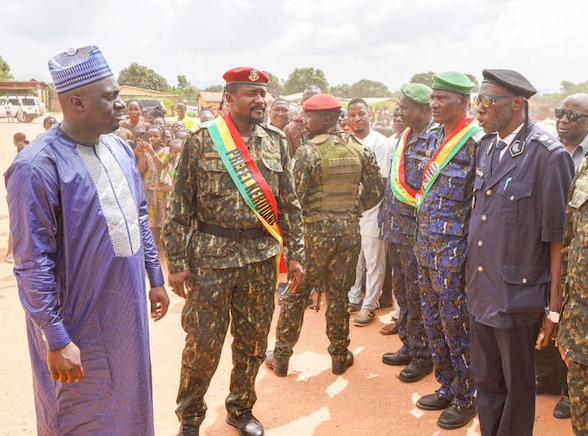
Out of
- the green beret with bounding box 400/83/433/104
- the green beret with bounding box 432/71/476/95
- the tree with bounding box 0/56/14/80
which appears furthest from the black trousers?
the tree with bounding box 0/56/14/80

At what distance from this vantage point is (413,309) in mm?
4500

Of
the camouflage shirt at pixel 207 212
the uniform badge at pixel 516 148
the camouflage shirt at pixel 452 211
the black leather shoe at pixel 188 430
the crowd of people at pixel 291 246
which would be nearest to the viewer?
the crowd of people at pixel 291 246

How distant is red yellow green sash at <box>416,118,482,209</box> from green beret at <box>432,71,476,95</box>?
0.22 m

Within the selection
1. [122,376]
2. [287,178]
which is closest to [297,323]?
[287,178]

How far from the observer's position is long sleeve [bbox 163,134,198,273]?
3.35 m

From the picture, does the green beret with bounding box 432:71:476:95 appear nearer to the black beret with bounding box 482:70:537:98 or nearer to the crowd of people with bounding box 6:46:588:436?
the crowd of people with bounding box 6:46:588:436

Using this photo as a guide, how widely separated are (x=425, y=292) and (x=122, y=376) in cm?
228

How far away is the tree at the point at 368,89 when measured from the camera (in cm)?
6662

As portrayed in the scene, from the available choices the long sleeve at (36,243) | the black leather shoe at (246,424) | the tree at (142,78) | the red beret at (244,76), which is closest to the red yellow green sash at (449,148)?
the red beret at (244,76)

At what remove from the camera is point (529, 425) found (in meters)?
3.11

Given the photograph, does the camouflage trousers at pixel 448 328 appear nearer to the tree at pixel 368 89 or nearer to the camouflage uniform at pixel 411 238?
the camouflage uniform at pixel 411 238

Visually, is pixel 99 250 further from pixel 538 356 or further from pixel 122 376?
pixel 538 356

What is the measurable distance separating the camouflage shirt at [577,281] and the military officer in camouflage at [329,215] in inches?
82.4

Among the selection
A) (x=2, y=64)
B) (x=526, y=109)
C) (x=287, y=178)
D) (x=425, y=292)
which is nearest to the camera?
(x=526, y=109)
